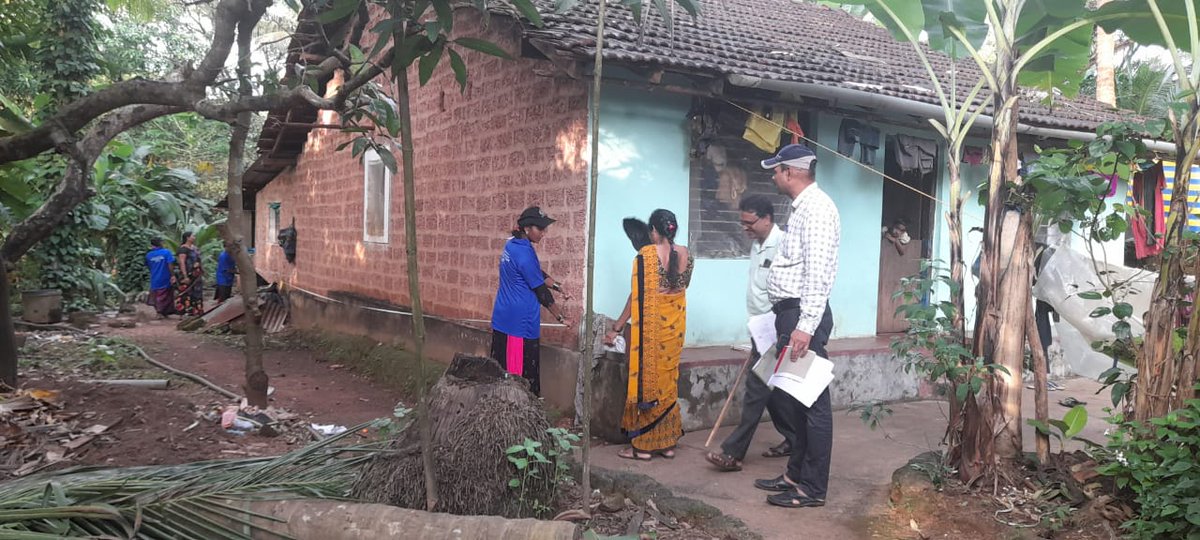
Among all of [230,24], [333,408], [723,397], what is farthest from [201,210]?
[723,397]

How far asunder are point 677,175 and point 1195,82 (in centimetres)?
349

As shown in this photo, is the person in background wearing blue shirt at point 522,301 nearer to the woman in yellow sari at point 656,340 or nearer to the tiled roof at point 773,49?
the woman in yellow sari at point 656,340

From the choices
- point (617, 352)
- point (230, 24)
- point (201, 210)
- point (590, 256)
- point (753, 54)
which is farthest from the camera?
point (201, 210)

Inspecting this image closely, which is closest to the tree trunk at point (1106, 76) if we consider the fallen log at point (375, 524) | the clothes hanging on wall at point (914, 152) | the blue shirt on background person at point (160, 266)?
the clothes hanging on wall at point (914, 152)

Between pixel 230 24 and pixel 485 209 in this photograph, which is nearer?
pixel 230 24

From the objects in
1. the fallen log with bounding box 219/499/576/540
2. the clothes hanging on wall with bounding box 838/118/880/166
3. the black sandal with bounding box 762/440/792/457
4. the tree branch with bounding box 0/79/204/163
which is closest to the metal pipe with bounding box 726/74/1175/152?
the clothes hanging on wall with bounding box 838/118/880/166

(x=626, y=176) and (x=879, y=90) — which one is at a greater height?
(x=879, y=90)

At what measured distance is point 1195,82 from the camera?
3426 millimetres

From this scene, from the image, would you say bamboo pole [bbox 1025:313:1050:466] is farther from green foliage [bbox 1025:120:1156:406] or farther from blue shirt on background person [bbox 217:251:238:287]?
blue shirt on background person [bbox 217:251:238:287]

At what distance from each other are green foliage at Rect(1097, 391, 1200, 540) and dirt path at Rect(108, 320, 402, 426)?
18.3ft

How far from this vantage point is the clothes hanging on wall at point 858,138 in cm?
700

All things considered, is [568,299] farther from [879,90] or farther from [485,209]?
[879,90]

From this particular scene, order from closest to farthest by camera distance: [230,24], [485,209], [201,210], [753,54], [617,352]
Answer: [230,24]
[617,352]
[753,54]
[485,209]
[201,210]

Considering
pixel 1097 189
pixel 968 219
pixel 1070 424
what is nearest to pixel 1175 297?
pixel 1097 189
